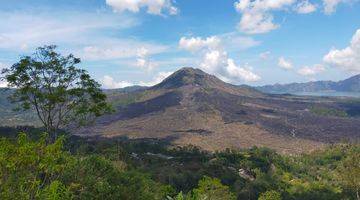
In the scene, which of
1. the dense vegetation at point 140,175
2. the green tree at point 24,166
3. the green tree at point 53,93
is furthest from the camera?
the green tree at point 53,93

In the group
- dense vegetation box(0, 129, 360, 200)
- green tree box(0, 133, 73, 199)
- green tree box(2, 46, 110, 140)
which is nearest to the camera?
green tree box(0, 133, 73, 199)

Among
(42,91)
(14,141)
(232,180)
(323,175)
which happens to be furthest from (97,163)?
(323,175)

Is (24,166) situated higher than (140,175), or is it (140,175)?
(24,166)

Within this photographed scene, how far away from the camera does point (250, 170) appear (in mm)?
171250

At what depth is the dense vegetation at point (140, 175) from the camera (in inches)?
707

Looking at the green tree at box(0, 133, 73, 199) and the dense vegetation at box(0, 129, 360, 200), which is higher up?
the green tree at box(0, 133, 73, 199)

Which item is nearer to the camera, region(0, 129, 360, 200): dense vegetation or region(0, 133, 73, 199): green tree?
region(0, 133, 73, 199): green tree

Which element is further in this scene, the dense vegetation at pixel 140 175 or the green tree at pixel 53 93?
the green tree at pixel 53 93

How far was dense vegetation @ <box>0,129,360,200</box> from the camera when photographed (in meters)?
18.0

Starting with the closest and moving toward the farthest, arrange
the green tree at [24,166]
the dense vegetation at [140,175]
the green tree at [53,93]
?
the green tree at [24,166] → the dense vegetation at [140,175] → the green tree at [53,93]

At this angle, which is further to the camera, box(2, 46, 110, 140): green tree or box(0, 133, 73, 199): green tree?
box(2, 46, 110, 140): green tree

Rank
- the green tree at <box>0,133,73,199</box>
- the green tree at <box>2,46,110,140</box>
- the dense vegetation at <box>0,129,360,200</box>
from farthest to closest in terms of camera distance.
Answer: the green tree at <box>2,46,110,140</box> < the dense vegetation at <box>0,129,360,200</box> < the green tree at <box>0,133,73,199</box>

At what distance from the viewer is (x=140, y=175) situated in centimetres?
3881

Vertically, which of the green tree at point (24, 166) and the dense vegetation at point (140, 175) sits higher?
the green tree at point (24, 166)
